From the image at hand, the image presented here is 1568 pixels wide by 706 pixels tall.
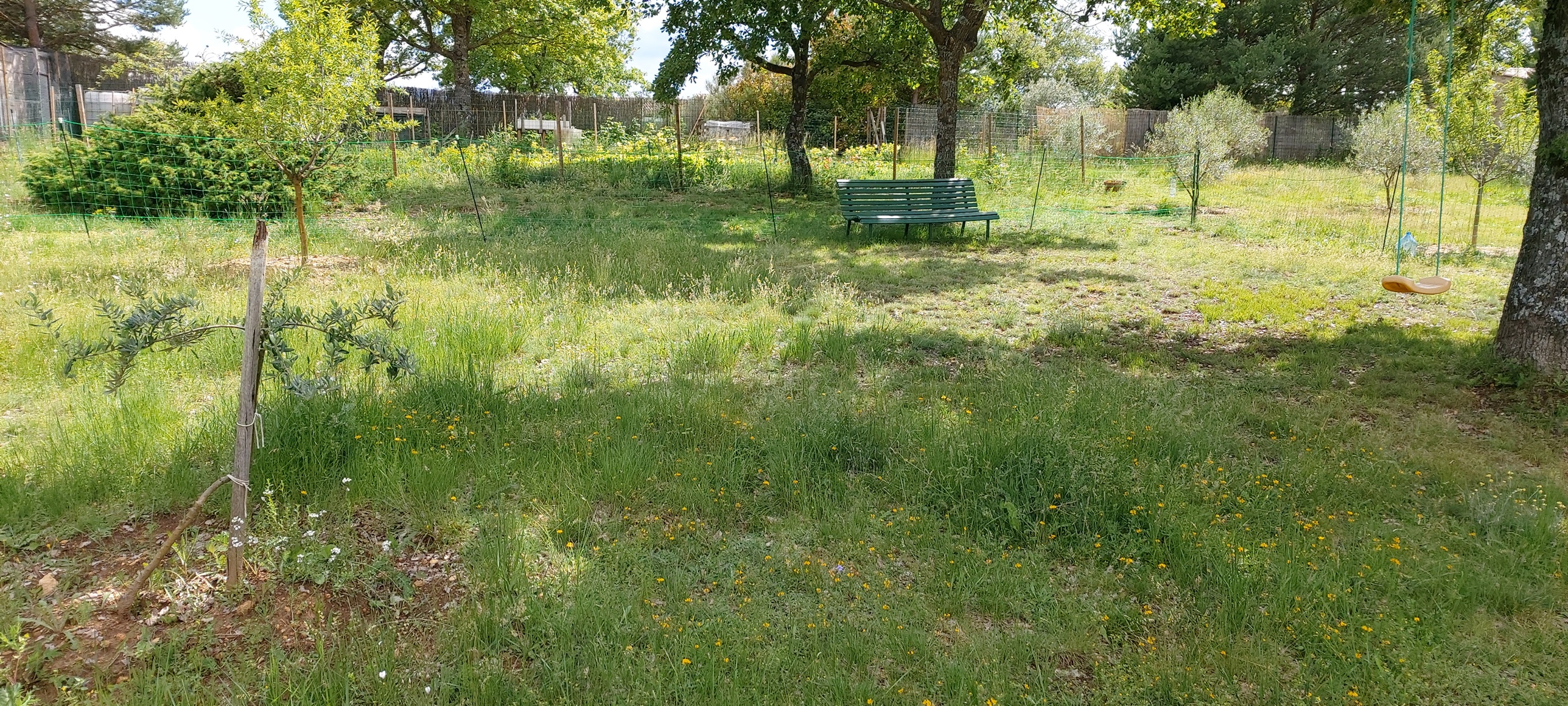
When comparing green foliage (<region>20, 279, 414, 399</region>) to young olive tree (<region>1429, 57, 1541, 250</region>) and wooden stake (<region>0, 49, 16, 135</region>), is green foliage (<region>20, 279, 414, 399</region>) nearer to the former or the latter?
young olive tree (<region>1429, 57, 1541, 250</region>)

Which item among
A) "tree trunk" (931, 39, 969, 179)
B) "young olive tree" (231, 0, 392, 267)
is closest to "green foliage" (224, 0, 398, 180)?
"young olive tree" (231, 0, 392, 267)

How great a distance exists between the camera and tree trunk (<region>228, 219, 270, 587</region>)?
111 inches

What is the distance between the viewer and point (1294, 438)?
468 centimetres

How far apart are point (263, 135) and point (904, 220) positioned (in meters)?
7.63

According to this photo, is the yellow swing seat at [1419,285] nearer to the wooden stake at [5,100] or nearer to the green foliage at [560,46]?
the green foliage at [560,46]

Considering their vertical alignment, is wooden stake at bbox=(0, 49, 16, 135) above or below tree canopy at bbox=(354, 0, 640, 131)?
below

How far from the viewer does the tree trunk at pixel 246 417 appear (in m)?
2.82

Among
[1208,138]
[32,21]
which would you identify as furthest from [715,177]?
[32,21]

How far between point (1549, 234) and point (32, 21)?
→ 34.8 meters

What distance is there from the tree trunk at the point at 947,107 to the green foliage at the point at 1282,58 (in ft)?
73.0

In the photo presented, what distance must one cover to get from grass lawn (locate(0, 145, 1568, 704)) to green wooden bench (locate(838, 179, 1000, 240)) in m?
4.90

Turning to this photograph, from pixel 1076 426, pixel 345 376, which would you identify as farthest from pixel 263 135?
pixel 1076 426

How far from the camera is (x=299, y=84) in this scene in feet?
27.1

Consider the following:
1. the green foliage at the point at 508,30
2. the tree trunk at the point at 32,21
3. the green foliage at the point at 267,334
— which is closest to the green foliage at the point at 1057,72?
the green foliage at the point at 508,30
